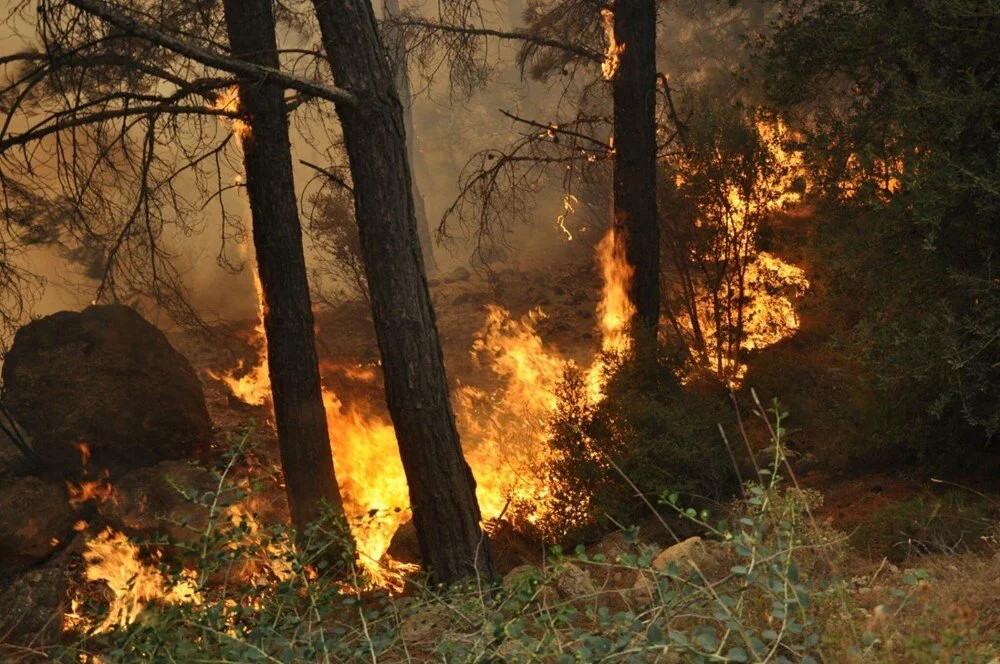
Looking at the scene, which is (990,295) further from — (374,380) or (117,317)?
(117,317)

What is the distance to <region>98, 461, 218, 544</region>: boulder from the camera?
9633 millimetres

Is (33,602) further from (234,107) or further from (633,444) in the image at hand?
(633,444)

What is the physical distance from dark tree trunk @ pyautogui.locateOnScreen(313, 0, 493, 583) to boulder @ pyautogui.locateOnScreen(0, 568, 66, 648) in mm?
4223

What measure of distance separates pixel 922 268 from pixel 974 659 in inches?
197

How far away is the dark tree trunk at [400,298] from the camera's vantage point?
5766 millimetres

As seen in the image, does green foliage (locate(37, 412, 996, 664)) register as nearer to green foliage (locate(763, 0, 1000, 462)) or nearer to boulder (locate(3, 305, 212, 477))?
green foliage (locate(763, 0, 1000, 462))

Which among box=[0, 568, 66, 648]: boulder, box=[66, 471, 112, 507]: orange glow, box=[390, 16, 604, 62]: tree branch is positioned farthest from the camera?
box=[66, 471, 112, 507]: orange glow

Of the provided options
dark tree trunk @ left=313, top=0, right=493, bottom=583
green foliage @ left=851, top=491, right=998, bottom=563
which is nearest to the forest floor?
green foliage @ left=851, top=491, right=998, bottom=563

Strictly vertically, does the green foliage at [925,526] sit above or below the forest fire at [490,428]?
below

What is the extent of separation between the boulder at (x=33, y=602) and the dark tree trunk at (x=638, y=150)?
21.6 feet

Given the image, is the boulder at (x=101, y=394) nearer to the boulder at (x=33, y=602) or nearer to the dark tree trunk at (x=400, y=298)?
the boulder at (x=33, y=602)

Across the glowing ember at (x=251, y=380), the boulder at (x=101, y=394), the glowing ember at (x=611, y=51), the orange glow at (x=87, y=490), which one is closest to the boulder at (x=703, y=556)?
the glowing ember at (x=611, y=51)

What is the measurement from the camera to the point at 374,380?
43.9 feet

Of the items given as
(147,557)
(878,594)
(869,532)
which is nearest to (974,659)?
(878,594)
